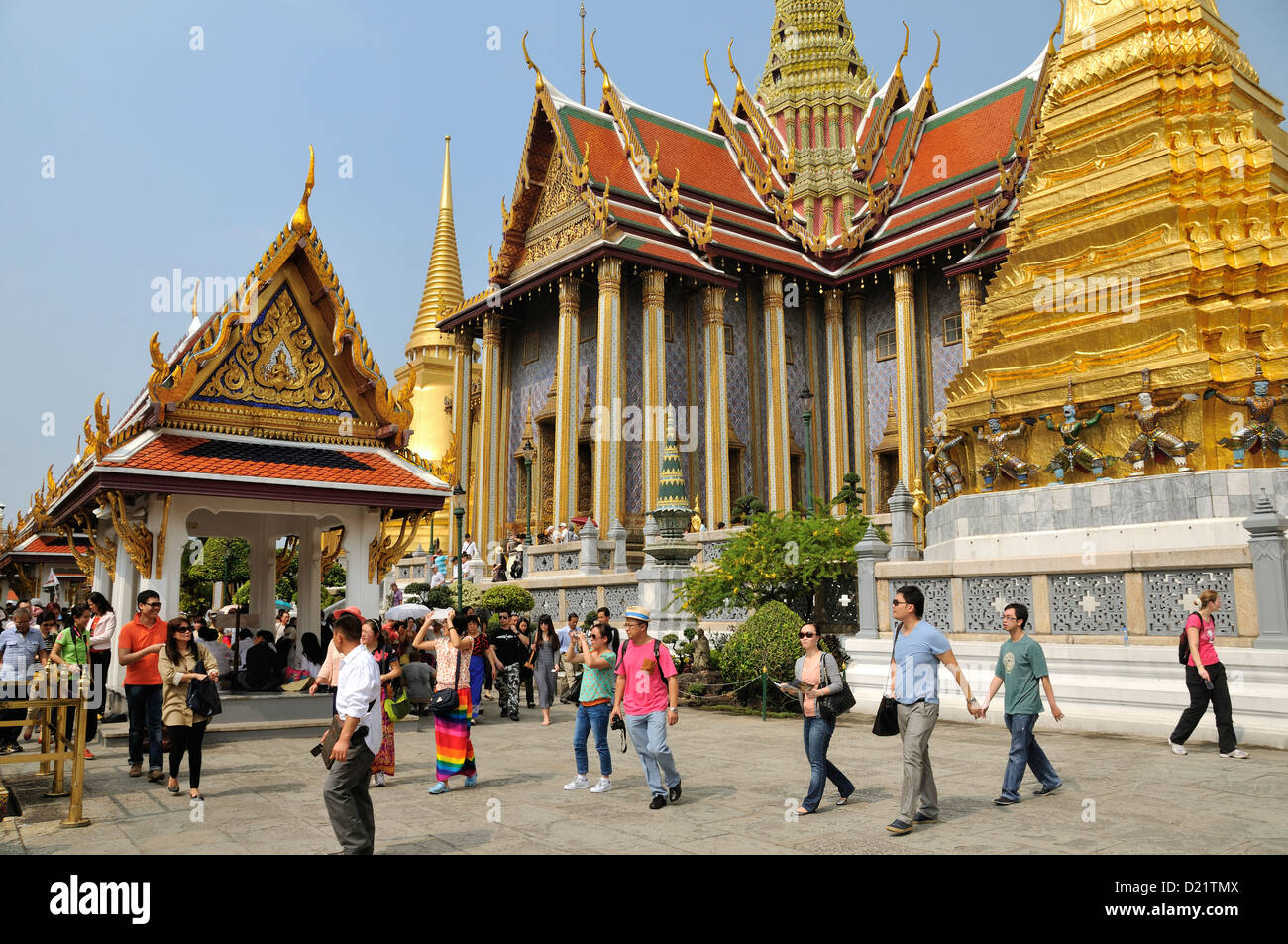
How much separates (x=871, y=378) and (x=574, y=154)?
431 inches

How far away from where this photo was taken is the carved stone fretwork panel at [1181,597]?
9.79m

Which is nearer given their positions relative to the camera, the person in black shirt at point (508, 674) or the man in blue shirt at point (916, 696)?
the man in blue shirt at point (916, 696)

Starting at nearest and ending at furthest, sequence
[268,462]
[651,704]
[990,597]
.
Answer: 1. [651,704]
2. [268,462]
3. [990,597]

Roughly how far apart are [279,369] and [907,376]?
21051 millimetres

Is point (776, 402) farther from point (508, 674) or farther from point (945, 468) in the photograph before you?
point (508, 674)

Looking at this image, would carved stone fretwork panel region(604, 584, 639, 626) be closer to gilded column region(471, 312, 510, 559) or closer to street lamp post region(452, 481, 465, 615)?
street lamp post region(452, 481, 465, 615)

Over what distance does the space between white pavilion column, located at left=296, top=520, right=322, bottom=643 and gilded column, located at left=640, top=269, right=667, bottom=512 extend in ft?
46.8

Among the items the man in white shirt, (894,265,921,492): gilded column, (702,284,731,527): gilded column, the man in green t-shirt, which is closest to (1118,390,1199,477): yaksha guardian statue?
the man in green t-shirt

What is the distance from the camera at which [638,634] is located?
738 centimetres

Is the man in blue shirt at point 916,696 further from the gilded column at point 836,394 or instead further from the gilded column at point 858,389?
the gilded column at point 836,394

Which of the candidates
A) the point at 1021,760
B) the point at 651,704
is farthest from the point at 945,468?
the point at 651,704

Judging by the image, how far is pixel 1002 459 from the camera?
46.5ft

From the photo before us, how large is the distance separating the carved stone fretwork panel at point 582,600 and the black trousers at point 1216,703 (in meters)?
11.5

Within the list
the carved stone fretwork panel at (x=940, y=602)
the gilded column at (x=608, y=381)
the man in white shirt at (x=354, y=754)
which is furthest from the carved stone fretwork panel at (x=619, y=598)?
the man in white shirt at (x=354, y=754)
